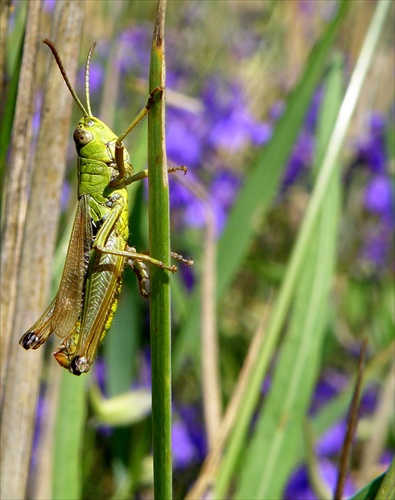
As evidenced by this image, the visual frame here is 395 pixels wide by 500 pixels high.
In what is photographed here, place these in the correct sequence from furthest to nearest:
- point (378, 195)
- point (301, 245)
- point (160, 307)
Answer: point (378, 195), point (301, 245), point (160, 307)

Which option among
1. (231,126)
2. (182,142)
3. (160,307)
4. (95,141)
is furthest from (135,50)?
(160,307)

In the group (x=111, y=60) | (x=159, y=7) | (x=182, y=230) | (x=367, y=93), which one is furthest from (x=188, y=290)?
(x=159, y=7)

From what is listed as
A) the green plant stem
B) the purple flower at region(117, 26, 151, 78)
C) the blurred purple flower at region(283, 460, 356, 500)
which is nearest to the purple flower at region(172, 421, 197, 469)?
the blurred purple flower at region(283, 460, 356, 500)

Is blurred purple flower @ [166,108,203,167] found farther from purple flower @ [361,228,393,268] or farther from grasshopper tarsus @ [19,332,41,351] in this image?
grasshopper tarsus @ [19,332,41,351]

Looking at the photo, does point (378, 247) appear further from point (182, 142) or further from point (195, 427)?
point (195, 427)

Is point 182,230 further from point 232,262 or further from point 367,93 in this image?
point 367,93

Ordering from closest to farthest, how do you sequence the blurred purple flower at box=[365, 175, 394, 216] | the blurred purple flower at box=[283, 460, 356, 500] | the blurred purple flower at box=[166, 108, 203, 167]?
1. the blurred purple flower at box=[283, 460, 356, 500]
2. the blurred purple flower at box=[166, 108, 203, 167]
3. the blurred purple flower at box=[365, 175, 394, 216]
